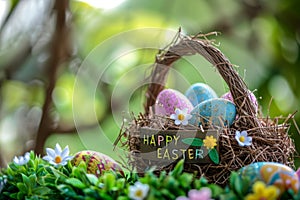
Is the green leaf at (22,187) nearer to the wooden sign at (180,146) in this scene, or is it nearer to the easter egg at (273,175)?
the wooden sign at (180,146)

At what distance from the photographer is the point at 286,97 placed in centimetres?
134

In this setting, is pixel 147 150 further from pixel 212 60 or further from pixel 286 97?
pixel 286 97

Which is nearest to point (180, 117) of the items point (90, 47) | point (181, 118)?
point (181, 118)

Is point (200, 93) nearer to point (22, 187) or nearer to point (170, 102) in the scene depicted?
point (170, 102)

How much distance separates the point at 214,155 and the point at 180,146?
0.15ft

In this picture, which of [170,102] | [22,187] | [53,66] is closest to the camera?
[22,187]

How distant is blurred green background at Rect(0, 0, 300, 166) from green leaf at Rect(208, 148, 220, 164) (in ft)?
2.21

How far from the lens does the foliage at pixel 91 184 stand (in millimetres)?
461

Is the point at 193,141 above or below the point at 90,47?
below

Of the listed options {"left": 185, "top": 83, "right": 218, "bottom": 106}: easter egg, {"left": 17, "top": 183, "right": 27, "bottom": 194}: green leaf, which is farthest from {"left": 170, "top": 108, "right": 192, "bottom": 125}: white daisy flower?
{"left": 17, "top": 183, "right": 27, "bottom": 194}: green leaf

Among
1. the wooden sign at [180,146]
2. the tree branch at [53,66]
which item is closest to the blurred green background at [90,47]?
the tree branch at [53,66]

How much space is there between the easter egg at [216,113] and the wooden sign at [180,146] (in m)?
0.02

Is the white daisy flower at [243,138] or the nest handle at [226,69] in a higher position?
the nest handle at [226,69]

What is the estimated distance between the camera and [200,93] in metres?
0.72
